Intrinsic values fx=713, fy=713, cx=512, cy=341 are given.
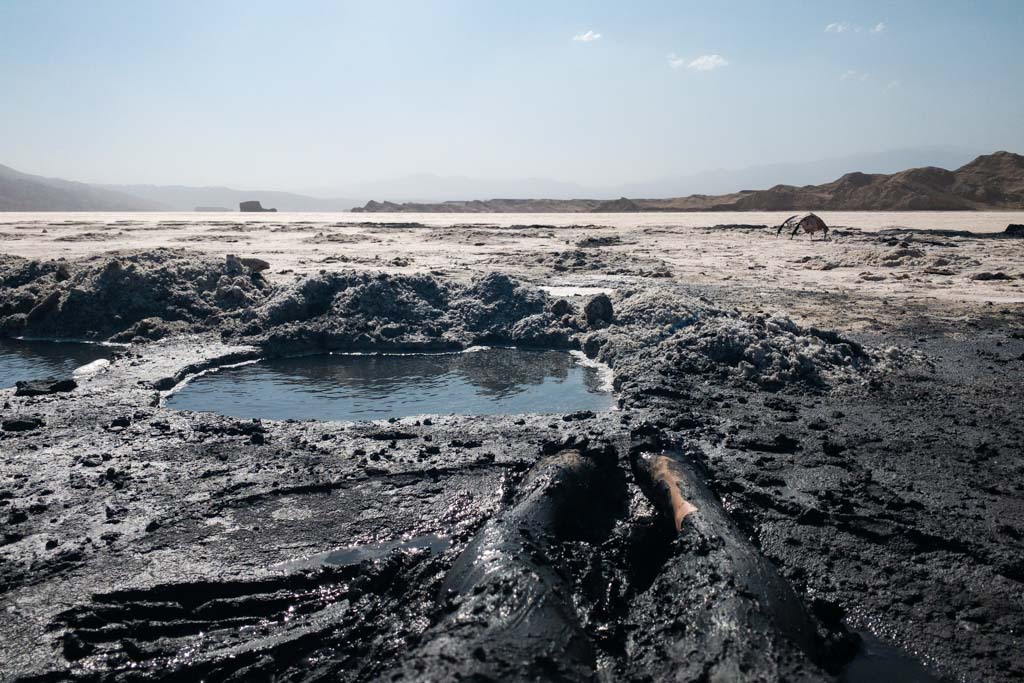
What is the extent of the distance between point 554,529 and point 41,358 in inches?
335

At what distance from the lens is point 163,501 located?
473cm

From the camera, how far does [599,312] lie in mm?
9867

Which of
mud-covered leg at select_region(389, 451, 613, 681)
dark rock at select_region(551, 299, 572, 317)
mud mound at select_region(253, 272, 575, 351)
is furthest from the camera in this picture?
dark rock at select_region(551, 299, 572, 317)

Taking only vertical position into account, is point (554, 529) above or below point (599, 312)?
below

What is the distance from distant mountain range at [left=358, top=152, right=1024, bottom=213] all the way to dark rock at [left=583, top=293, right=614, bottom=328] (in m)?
37.6

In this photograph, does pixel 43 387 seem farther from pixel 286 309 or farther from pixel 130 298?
pixel 130 298

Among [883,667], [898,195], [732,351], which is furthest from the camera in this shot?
[898,195]

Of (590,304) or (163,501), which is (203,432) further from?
(590,304)

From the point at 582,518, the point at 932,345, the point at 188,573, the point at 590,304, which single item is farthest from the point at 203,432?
the point at 932,345

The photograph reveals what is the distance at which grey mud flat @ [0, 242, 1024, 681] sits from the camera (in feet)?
10.5

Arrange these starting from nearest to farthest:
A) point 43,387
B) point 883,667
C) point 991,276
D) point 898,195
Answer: point 883,667 → point 43,387 → point 991,276 → point 898,195

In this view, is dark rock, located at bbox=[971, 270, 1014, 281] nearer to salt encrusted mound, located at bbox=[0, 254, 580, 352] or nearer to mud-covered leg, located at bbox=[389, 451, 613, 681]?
salt encrusted mound, located at bbox=[0, 254, 580, 352]

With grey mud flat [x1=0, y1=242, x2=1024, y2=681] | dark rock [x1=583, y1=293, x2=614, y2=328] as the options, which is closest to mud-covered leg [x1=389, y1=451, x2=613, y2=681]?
grey mud flat [x1=0, y1=242, x2=1024, y2=681]

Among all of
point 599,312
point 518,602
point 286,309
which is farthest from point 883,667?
point 286,309
